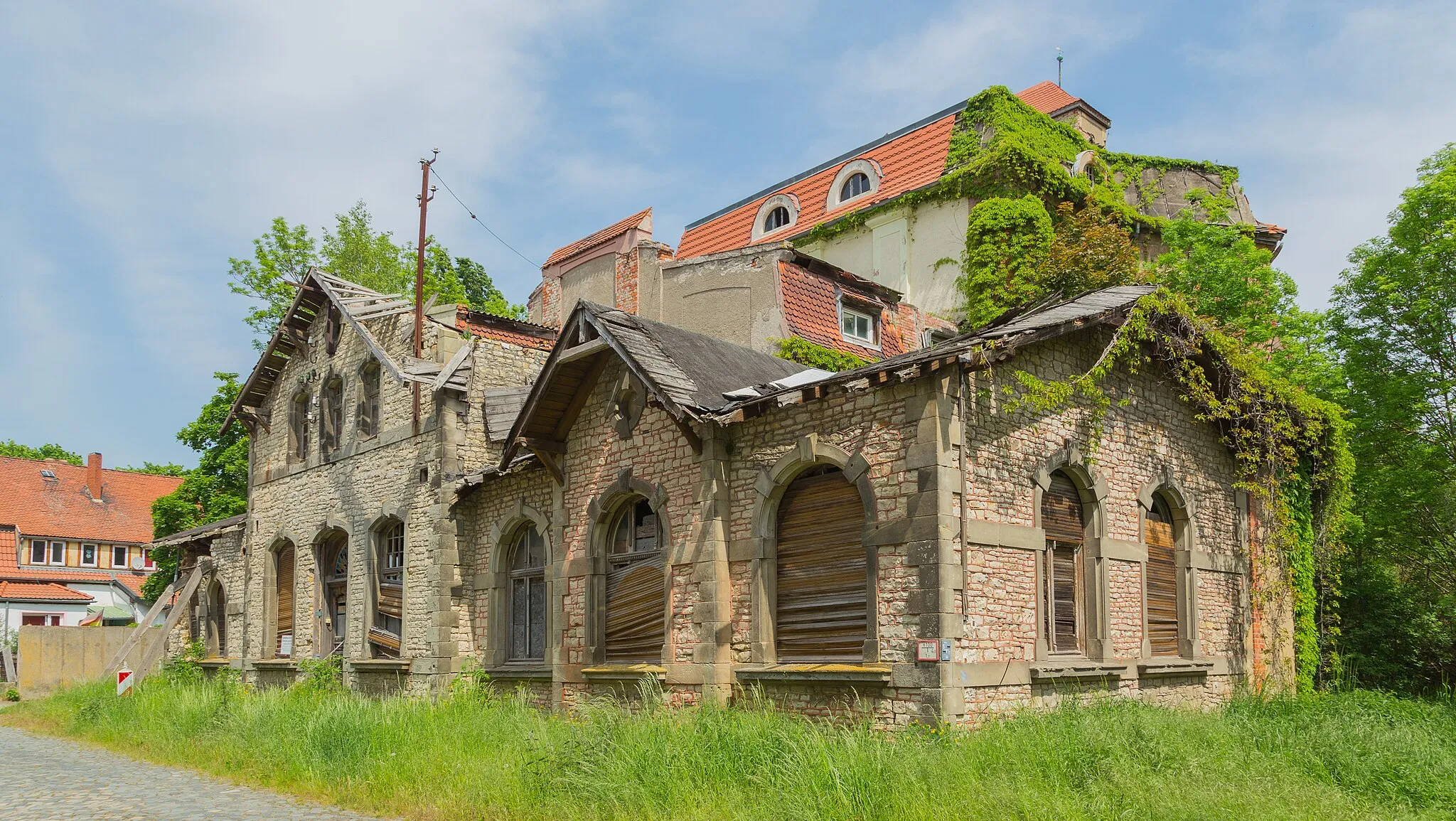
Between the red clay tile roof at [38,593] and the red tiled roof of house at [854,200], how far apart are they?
28026 mm

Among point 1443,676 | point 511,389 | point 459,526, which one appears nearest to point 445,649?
point 459,526

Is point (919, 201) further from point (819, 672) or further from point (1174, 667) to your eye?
point (819, 672)

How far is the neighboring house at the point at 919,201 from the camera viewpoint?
966 inches

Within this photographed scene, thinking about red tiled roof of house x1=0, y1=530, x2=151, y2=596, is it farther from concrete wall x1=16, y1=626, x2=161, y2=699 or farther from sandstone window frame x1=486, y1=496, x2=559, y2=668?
sandstone window frame x1=486, y1=496, x2=559, y2=668

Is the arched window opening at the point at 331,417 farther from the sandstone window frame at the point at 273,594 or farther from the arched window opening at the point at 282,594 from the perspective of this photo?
the arched window opening at the point at 282,594

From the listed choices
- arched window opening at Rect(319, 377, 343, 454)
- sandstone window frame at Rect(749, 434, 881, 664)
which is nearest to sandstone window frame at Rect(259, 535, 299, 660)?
arched window opening at Rect(319, 377, 343, 454)

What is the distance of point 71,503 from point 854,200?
123 feet

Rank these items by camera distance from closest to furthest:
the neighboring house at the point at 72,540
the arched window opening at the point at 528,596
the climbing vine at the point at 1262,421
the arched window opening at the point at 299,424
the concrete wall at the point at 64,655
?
1. the climbing vine at the point at 1262,421
2. the arched window opening at the point at 528,596
3. the arched window opening at the point at 299,424
4. the concrete wall at the point at 64,655
5. the neighboring house at the point at 72,540

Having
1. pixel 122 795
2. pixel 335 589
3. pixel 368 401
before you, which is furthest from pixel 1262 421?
pixel 335 589

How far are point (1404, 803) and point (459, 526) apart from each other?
13.5 m

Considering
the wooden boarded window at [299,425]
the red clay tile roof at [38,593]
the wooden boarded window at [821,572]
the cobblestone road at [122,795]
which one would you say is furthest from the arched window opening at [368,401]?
the red clay tile roof at [38,593]

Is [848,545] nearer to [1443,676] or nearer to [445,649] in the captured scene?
[445,649]

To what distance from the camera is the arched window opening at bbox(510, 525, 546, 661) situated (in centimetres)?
1759

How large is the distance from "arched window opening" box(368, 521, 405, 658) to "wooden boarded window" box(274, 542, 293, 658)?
3839 mm
